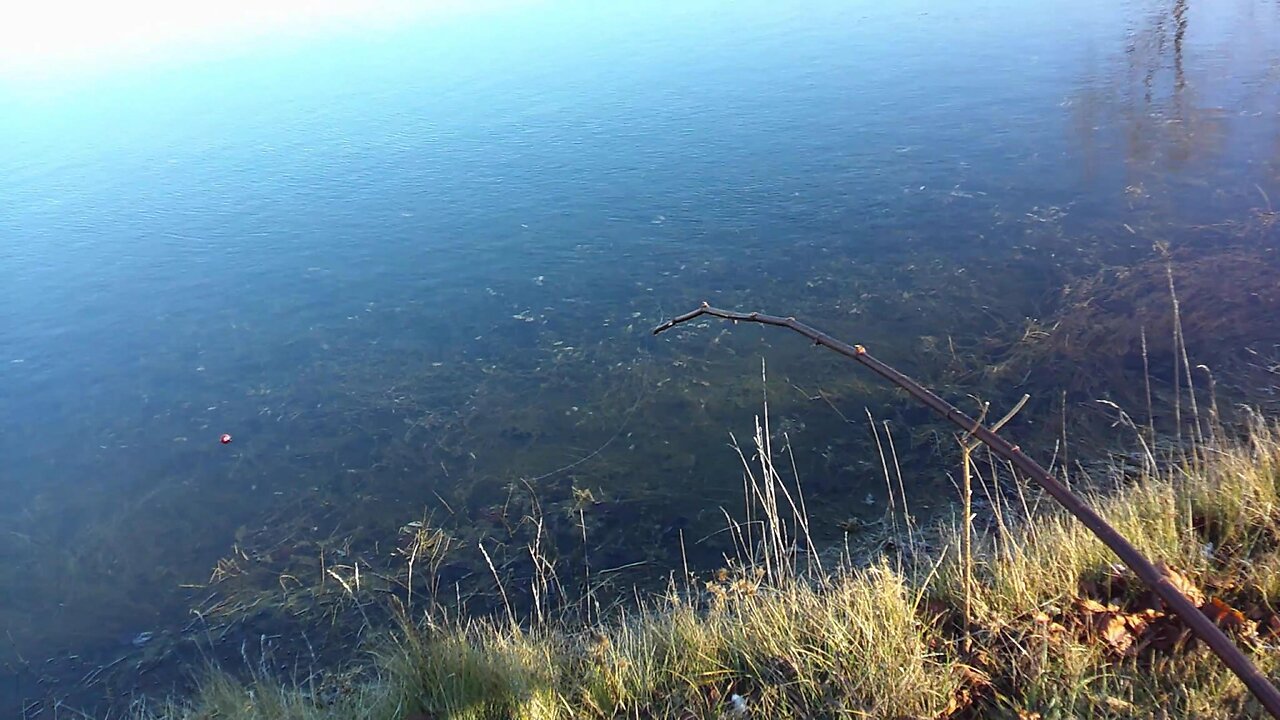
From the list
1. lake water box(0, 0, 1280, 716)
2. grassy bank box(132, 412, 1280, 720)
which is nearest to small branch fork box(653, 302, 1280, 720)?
grassy bank box(132, 412, 1280, 720)

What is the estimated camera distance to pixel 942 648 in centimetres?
254

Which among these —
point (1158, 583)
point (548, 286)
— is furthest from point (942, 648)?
point (548, 286)

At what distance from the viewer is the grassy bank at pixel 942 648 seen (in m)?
2.31

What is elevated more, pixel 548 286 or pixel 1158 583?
pixel 1158 583

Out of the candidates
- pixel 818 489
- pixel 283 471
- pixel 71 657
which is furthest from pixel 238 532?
pixel 818 489

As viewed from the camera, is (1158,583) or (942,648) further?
(942,648)

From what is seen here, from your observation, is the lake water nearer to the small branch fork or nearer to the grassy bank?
the grassy bank

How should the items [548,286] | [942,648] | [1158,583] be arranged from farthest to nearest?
[548,286] → [942,648] → [1158,583]

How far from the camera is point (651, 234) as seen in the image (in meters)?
7.26

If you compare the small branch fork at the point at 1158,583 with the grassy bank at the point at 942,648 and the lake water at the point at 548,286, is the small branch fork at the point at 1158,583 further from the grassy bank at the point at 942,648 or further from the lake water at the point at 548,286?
the lake water at the point at 548,286

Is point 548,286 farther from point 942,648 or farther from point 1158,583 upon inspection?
point 1158,583

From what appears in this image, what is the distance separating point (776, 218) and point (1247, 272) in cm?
320

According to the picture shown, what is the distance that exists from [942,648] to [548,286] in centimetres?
469

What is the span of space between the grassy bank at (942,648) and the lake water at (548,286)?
4.25ft
